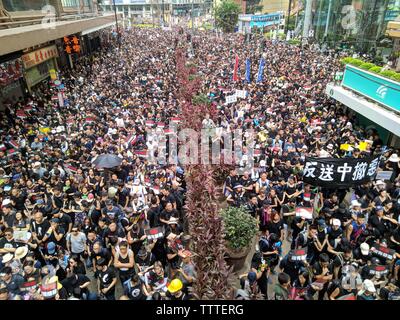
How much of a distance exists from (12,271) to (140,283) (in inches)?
93.1

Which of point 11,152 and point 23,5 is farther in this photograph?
point 23,5

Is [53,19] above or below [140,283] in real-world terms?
above

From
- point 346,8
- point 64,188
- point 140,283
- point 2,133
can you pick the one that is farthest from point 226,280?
point 346,8

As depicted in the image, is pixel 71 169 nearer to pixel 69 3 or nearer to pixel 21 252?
pixel 21 252

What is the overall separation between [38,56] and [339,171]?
19.4m

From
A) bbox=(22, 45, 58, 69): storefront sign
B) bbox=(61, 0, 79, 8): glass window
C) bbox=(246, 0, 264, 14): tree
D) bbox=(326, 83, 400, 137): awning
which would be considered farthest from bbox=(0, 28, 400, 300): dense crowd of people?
bbox=(246, 0, 264, 14): tree

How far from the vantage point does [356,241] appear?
252 inches

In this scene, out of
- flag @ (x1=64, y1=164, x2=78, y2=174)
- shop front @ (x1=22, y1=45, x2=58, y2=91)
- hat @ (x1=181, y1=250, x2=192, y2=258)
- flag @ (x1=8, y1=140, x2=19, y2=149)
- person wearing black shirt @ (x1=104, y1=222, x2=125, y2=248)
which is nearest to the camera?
hat @ (x1=181, y1=250, x2=192, y2=258)

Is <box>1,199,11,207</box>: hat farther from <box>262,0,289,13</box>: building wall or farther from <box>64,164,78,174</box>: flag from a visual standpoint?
<box>262,0,289,13</box>: building wall

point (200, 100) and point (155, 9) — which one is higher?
point (155, 9)

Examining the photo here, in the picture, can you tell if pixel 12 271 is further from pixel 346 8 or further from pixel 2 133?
pixel 346 8

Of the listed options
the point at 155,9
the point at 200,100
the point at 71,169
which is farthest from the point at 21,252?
the point at 155,9

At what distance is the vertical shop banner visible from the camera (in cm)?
719

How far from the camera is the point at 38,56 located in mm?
Result: 19656
